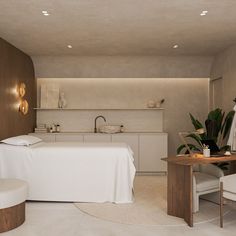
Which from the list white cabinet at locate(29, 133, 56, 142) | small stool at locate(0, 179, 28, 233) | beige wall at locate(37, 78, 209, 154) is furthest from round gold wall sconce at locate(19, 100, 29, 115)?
small stool at locate(0, 179, 28, 233)

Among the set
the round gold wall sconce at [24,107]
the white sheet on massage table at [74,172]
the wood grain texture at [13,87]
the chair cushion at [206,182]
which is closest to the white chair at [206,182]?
the chair cushion at [206,182]

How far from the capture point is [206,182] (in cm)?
339

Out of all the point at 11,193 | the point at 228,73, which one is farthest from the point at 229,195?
the point at 228,73

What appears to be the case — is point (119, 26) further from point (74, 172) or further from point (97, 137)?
point (97, 137)

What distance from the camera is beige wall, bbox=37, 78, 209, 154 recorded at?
6000mm

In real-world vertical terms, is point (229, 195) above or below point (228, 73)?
below

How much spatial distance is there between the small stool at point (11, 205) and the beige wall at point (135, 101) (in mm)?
3185

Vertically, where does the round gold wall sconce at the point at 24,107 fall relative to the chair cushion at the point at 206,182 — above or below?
above

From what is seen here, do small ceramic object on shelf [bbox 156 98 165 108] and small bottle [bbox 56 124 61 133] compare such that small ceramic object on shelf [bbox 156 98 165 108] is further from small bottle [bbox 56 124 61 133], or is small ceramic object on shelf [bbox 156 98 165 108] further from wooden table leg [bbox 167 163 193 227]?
wooden table leg [bbox 167 163 193 227]

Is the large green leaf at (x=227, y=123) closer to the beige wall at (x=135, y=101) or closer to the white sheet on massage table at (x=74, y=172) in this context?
the beige wall at (x=135, y=101)

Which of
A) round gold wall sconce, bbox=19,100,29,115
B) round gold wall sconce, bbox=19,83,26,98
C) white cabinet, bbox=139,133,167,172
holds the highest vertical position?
round gold wall sconce, bbox=19,83,26,98

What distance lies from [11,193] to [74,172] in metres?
1.07

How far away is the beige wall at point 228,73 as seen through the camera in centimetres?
470

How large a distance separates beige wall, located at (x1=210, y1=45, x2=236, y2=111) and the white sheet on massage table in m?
2.21
